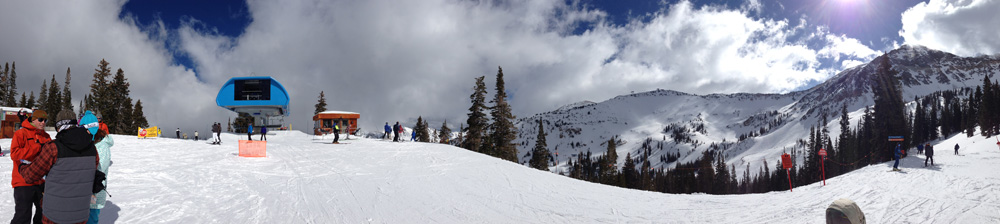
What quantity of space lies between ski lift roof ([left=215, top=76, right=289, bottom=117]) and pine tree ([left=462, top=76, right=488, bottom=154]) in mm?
16356

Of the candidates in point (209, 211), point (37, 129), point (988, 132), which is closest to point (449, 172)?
point (209, 211)

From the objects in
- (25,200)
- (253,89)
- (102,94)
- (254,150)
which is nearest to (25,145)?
(25,200)

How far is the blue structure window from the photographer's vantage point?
33.3 m

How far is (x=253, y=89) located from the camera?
3381 centimetres

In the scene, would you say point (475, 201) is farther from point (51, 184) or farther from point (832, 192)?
point (832, 192)

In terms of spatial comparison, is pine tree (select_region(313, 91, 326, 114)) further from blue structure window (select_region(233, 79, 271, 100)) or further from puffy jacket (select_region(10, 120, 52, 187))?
puffy jacket (select_region(10, 120, 52, 187))

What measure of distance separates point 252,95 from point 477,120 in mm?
19427

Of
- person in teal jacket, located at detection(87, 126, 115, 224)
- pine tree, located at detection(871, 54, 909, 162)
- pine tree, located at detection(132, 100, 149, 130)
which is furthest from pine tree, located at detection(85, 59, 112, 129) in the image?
pine tree, located at detection(871, 54, 909, 162)

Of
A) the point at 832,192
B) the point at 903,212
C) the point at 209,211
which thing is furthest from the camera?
the point at 832,192

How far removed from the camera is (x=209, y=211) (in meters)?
8.16

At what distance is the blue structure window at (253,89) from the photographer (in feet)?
109

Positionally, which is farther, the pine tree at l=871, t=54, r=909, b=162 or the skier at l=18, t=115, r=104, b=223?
the pine tree at l=871, t=54, r=909, b=162

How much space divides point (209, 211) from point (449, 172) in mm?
8326

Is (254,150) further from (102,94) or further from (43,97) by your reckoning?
(43,97)
